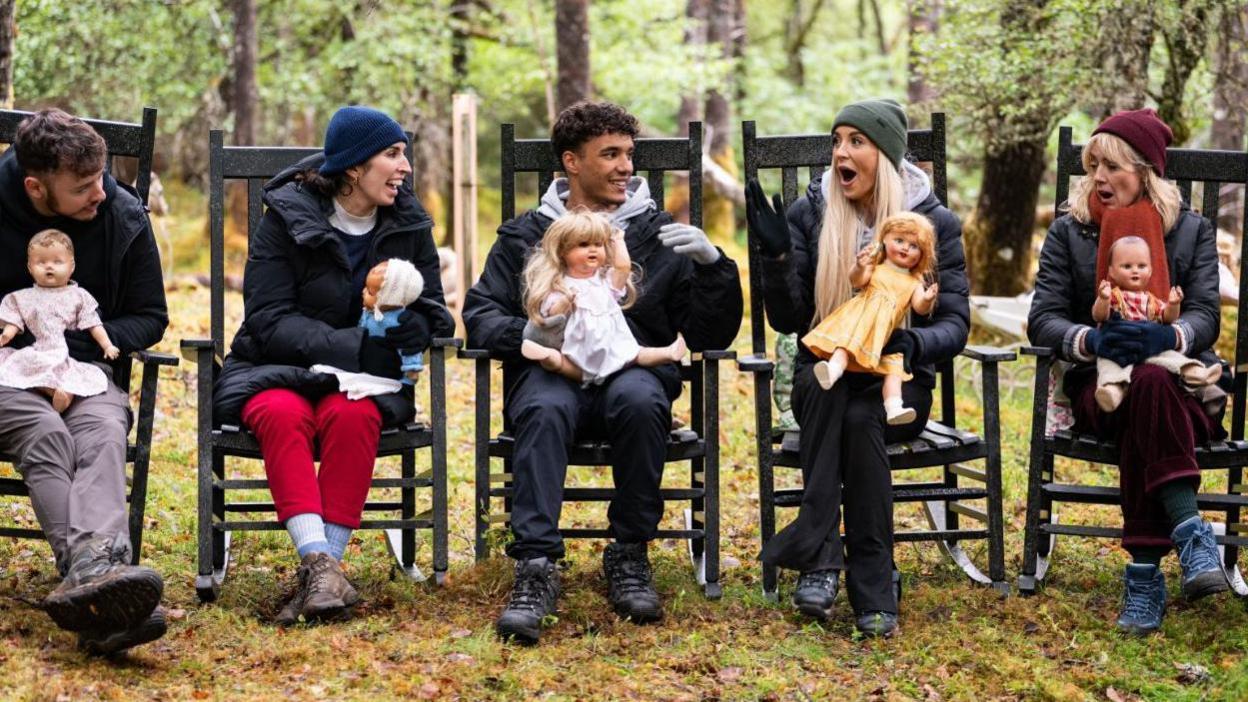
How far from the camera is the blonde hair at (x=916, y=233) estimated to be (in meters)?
3.87

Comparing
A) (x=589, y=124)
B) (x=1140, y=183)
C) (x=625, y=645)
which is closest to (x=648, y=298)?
(x=589, y=124)

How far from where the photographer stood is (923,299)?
3891 mm

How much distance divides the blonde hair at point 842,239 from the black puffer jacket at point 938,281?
57mm

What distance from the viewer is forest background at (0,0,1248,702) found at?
3443mm

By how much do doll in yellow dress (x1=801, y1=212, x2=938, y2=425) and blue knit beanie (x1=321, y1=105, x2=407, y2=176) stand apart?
136 cm

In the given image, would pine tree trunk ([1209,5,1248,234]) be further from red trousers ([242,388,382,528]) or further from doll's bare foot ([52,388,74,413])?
doll's bare foot ([52,388,74,413])

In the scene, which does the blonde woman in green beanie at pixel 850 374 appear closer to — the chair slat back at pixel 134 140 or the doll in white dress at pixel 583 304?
the doll in white dress at pixel 583 304

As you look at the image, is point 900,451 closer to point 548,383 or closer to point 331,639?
point 548,383

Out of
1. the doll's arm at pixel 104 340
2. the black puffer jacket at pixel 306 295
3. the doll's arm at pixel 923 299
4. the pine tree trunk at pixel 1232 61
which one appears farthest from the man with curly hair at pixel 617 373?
the pine tree trunk at pixel 1232 61

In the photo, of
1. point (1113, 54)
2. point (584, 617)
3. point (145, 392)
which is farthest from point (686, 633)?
point (1113, 54)

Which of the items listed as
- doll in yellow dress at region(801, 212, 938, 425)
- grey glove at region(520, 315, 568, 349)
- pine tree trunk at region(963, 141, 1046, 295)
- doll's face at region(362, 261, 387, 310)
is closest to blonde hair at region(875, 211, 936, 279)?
doll in yellow dress at region(801, 212, 938, 425)

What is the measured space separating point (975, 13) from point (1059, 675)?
17.0ft

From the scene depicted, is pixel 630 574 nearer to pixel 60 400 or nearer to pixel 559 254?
pixel 559 254

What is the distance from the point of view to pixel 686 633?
12.4 feet
